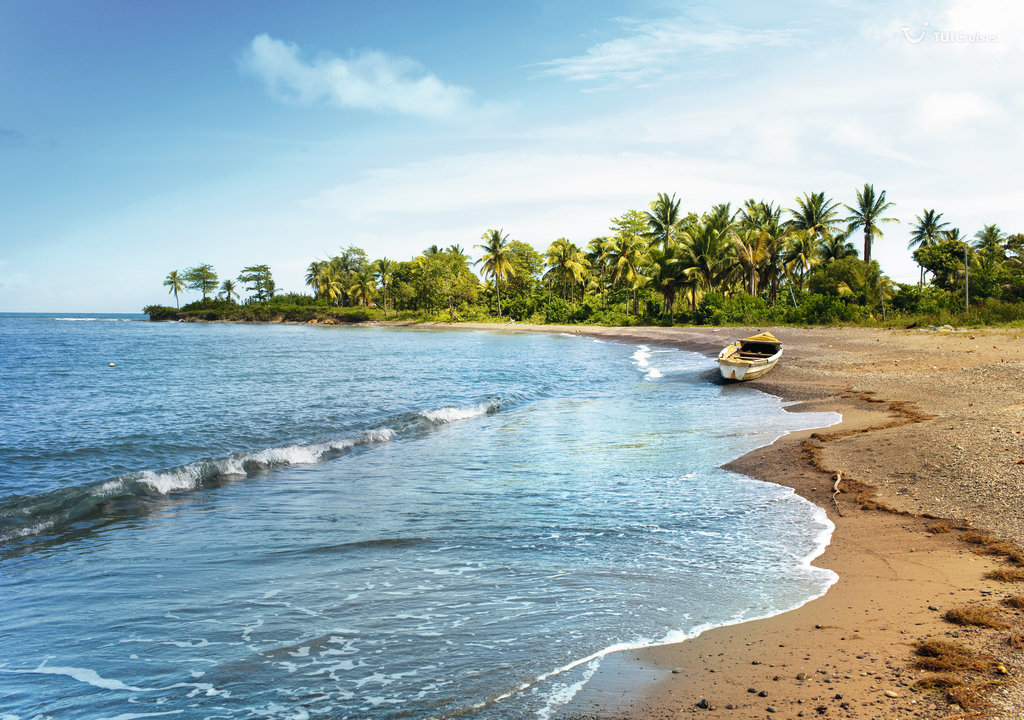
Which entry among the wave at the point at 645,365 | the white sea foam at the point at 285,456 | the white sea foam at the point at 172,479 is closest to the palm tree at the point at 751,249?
the wave at the point at 645,365

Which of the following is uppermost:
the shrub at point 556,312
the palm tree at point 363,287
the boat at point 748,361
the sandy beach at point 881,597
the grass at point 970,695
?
the palm tree at point 363,287

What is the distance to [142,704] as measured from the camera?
3.61 m

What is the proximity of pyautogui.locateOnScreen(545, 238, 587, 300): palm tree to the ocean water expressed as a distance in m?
57.4

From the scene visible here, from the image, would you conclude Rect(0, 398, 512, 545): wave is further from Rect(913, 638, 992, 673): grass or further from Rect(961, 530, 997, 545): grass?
Rect(961, 530, 997, 545): grass

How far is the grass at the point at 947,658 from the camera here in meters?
3.31

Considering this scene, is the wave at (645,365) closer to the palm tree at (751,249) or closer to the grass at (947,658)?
the palm tree at (751,249)

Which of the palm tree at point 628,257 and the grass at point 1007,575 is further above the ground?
the palm tree at point 628,257

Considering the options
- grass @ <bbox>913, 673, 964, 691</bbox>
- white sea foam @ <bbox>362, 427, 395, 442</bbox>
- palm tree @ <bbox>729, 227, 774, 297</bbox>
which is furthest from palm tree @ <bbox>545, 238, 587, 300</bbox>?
grass @ <bbox>913, 673, 964, 691</bbox>

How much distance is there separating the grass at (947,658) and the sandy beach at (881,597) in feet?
0.12

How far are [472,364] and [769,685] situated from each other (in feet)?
92.0

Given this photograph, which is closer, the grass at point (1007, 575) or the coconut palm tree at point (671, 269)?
the grass at point (1007, 575)

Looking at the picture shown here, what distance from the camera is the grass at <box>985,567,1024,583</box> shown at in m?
4.46

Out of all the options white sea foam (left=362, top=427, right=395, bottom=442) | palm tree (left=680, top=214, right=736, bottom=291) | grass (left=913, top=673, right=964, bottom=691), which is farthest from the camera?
palm tree (left=680, top=214, right=736, bottom=291)

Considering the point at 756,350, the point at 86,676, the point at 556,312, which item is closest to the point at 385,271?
the point at 556,312
